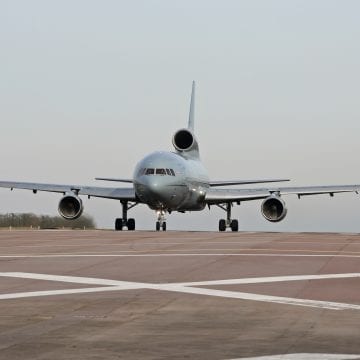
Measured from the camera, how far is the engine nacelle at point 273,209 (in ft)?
172

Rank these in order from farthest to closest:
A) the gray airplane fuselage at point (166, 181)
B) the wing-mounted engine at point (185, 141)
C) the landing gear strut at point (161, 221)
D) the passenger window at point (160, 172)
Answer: the wing-mounted engine at point (185, 141)
the passenger window at point (160, 172)
the gray airplane fuselage at point (166, 181)
the landing gear strut at point (161, 221)

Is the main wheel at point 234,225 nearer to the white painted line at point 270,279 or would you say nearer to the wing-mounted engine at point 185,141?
the wing-mounted engine at point 185,141

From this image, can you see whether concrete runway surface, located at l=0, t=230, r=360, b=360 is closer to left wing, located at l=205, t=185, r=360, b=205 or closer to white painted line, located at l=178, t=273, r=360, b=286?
white painted line, located at l=178, t=273, r=360, b=286

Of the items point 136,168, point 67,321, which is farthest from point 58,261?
point 136,168

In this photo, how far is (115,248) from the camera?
2567 cm

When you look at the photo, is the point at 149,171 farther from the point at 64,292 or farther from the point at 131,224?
the point at 64,292

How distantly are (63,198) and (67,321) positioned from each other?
43.3 m

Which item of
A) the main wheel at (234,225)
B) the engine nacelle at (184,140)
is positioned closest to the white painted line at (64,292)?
the main wheel at (234,225)

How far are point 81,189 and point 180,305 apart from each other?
4682 centimetres

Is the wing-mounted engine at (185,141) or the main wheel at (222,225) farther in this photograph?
the wing-mounted engine at (185,141)

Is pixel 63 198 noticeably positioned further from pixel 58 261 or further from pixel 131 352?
pixel 131 352

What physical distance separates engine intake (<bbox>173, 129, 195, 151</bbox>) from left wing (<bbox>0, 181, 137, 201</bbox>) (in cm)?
599

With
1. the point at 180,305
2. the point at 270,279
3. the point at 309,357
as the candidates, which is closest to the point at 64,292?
the point at 180,305

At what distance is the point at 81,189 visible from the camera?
194 feet
